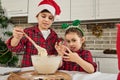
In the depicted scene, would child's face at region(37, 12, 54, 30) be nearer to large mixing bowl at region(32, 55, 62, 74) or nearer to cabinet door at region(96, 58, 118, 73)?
large mixing bowl at region(32, 55, 62, 74)

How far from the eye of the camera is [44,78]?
2.76 feet

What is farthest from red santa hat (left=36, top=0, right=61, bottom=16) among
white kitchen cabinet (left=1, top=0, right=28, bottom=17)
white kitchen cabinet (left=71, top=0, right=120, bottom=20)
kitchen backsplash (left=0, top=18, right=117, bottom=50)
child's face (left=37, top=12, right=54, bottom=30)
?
white kitchen cabinet (left=1, top=0, right=28, bottom=17)

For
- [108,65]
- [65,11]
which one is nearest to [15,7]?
[65,11]

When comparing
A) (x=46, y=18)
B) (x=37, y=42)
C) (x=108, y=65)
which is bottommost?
(x=108, y=65)

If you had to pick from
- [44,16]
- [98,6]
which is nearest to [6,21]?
[98,6]

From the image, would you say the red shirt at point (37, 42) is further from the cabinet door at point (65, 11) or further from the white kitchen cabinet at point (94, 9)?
the cabinet door at point (65, 11)

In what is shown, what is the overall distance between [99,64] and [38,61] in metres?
2.18

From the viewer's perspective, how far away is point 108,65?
3.03m

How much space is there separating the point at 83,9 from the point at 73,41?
1788mm

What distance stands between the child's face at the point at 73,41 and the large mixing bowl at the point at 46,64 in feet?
2.27

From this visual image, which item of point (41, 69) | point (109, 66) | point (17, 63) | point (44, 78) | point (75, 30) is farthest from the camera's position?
point (17, 63)

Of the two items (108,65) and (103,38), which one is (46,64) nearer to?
(108,65)

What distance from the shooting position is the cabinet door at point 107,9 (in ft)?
10.5

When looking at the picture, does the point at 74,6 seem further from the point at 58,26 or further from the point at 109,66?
the point at 109,66
